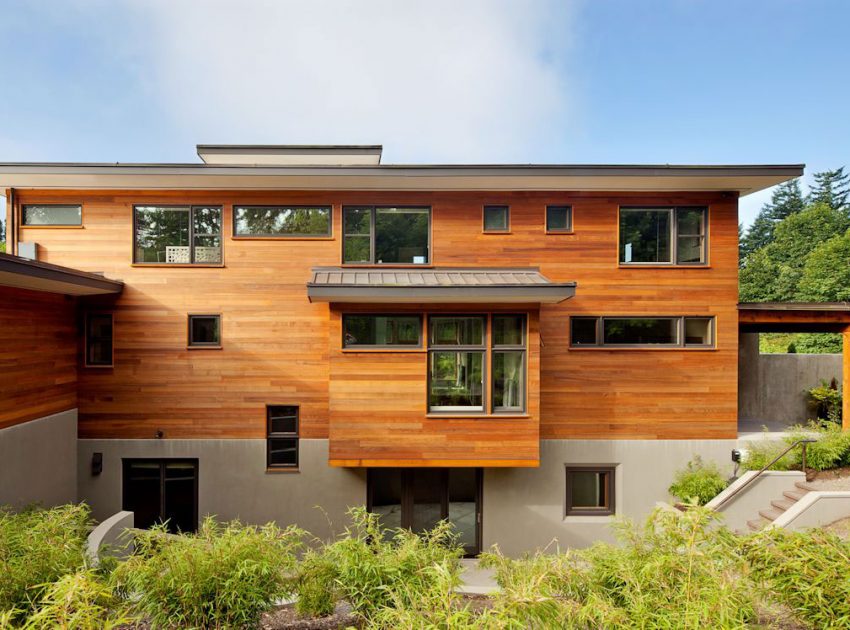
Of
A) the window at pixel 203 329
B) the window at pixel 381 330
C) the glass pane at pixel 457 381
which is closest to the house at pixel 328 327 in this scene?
the window at pixel 203 329

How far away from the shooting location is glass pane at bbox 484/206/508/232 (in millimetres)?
8367

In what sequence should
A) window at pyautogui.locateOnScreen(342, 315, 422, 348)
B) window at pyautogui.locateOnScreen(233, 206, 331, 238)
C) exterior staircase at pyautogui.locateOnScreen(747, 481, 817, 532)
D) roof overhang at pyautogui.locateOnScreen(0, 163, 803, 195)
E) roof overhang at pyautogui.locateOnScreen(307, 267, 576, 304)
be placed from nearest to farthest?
roof overhang at pyautogui.locateOnScreen(307, 267, 576, 304), exterior staircase at pyautogui.locateOnScreen(747, 481, 817, 532), window at pyautogui.locateOnScreen(342, 315, 422, 348), roof overhang at pyautogui.locateOnScreen(0, 163, 803, 195), window at pyautogui.locateOnScreen(233, 206, 331, 238)

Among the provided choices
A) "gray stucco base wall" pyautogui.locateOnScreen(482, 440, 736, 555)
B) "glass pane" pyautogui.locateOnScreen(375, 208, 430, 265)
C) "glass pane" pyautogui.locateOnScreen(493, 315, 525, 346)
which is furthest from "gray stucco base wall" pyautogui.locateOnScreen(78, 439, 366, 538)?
"glass pane" pyautogui.locateOnScreen(375, 208, 430, 265)

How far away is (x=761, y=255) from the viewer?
132 feet

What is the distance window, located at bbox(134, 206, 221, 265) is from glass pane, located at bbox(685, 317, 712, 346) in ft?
29.0

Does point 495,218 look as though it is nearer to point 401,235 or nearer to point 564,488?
point 401,235

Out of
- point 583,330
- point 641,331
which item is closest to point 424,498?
point 583,330

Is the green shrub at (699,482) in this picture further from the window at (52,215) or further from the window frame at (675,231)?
the window at (52,215)

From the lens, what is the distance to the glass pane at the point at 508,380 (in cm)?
744

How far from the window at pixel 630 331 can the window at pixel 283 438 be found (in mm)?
5332

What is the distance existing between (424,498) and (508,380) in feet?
8.94

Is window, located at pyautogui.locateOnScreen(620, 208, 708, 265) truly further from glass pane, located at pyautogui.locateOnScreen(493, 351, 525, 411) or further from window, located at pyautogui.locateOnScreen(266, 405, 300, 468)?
window, located at pyautogui.locateOnScreen(266, 405, 300, 468)

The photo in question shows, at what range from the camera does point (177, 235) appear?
8.27 metres

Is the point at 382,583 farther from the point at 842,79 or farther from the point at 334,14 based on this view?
the point at 842,79
